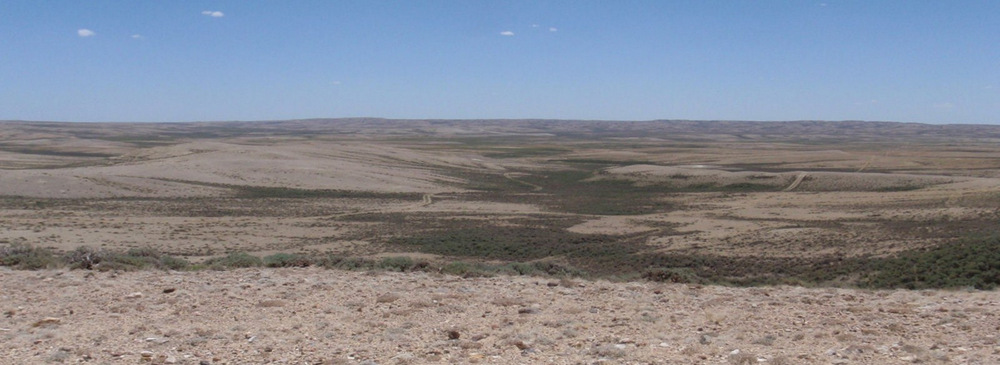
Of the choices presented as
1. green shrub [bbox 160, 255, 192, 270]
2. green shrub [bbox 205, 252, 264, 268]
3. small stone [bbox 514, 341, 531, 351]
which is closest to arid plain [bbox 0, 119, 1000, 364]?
small stone [bbox 514, 341, 531, 351]

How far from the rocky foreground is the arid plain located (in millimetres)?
45

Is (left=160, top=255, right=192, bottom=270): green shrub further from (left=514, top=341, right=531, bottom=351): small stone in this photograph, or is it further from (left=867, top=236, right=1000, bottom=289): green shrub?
(left=867, top=236, right=1000, bottom=289): green shrub

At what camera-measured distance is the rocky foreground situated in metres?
8.23

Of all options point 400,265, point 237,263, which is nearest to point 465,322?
point 400,265

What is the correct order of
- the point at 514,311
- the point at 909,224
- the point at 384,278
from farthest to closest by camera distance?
the point at 909,224, the point at 384,278, the point at 514,311

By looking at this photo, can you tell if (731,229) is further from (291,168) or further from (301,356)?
(291,168)

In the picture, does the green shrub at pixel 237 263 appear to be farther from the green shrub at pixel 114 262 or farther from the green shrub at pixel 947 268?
the green shrub at pixel 947 268

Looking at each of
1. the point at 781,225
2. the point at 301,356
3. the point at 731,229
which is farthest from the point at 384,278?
the point at 781,225

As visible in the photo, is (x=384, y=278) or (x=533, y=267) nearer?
(x=384, y=278)

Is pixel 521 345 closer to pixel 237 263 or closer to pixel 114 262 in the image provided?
pixel 237 263

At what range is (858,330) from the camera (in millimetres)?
9195

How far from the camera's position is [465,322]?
32.5 feet

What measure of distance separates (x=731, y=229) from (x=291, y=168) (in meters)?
42.5

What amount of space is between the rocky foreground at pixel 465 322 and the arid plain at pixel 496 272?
4cm
